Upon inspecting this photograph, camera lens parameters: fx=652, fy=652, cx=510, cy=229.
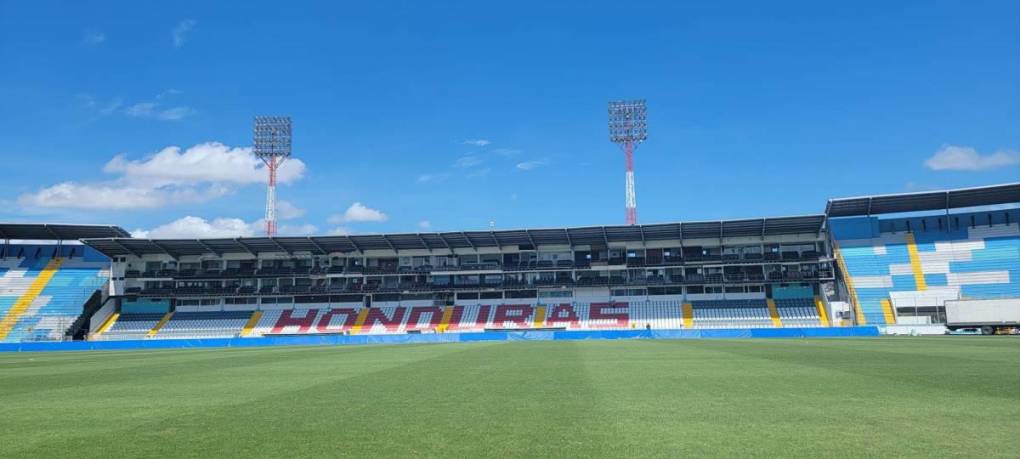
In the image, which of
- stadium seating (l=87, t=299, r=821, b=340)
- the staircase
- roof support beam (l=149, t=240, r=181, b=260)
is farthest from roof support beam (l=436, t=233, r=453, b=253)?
the staircase

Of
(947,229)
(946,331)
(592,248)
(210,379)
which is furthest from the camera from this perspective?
(592,248)

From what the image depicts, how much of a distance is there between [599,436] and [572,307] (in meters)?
59.2

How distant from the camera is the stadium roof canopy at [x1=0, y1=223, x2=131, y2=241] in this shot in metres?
68.2

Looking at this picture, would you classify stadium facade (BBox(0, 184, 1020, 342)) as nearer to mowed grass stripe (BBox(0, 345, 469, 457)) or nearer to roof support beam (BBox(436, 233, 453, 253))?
roof support beam (BBox(436, 233, 453, 253))

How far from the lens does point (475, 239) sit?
→ 67.1 metres

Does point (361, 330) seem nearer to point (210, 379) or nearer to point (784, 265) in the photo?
point (784, 265)

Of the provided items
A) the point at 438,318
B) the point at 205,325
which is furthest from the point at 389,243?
the point at 205,325

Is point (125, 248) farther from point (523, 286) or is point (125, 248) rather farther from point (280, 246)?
point (523, 286)

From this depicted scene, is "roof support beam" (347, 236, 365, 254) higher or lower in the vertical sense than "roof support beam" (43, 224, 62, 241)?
lower

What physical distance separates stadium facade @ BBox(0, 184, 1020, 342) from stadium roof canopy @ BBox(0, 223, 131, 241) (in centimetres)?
22

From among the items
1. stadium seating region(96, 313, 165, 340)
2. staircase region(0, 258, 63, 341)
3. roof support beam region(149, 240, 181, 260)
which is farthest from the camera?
roof support beam region(149, 240, 181, 260)

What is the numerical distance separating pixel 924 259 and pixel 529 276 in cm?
3605

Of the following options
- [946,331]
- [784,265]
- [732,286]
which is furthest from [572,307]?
[946,331]

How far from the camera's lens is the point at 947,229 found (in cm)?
5869
